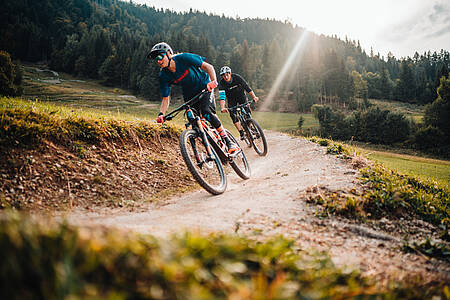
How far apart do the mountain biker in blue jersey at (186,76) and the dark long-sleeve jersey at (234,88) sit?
13.5ft

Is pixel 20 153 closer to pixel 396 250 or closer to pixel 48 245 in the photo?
pixel 48 245

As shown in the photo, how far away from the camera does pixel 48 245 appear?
1118 mm

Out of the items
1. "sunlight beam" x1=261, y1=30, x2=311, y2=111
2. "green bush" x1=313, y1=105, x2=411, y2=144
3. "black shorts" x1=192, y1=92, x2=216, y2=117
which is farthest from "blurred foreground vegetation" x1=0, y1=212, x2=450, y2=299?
"sunlight beam" x1=261, y1=30, x2=311, y2=111

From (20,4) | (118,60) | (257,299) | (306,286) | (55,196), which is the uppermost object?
(20,4)

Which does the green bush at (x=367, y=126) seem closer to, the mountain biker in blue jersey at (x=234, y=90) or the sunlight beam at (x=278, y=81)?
the sunlight beam at (x=278, y=81)

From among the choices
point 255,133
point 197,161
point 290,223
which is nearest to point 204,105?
point 197,161

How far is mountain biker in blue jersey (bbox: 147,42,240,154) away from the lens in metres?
5.57

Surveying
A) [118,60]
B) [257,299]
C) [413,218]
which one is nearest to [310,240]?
[257,299]

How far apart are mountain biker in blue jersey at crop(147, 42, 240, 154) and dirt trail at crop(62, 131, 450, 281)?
2343 mm

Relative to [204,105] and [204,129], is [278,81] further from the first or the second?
[204,129]

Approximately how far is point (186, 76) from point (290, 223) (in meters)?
4.43

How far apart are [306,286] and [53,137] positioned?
559cm

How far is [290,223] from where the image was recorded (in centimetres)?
329

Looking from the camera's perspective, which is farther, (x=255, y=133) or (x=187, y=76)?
(x=255, y=133)
